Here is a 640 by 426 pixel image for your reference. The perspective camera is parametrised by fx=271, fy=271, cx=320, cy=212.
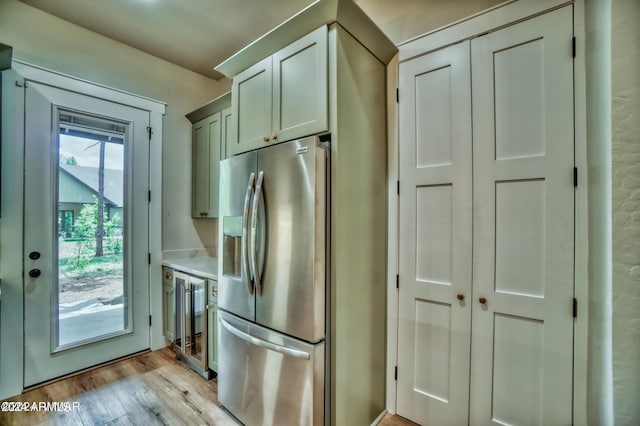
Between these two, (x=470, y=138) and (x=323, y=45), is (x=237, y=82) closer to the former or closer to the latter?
(x=323, y=45)

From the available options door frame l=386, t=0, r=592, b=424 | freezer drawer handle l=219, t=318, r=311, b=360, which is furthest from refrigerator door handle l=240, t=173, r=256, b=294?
door frame l=386, t=0, r=592, b=424

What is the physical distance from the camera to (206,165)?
121 inches

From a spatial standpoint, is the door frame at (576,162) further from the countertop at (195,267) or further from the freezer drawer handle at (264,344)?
the countertop at (195,267)

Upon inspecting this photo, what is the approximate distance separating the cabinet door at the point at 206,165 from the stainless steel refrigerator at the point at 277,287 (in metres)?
1.13

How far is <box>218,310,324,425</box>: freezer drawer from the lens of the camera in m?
1.46

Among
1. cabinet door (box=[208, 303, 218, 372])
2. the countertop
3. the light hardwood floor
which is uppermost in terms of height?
the countertop

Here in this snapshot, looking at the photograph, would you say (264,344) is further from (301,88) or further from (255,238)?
(301,88)

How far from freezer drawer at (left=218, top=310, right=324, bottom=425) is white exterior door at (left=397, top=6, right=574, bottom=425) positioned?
0.77 metres

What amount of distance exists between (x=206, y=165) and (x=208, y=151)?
0.52 ft

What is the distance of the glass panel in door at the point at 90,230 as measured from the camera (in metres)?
2.42

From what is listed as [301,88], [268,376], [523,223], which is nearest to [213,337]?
[268,376]

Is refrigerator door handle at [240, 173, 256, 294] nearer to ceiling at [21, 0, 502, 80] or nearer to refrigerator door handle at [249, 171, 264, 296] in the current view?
refrigerator door handle at [249, 171, 264, 296]

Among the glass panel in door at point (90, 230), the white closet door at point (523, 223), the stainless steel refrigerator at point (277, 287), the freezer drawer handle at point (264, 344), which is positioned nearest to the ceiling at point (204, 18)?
the white closet door at point (523, 223)

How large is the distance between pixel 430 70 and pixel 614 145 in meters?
1.04
